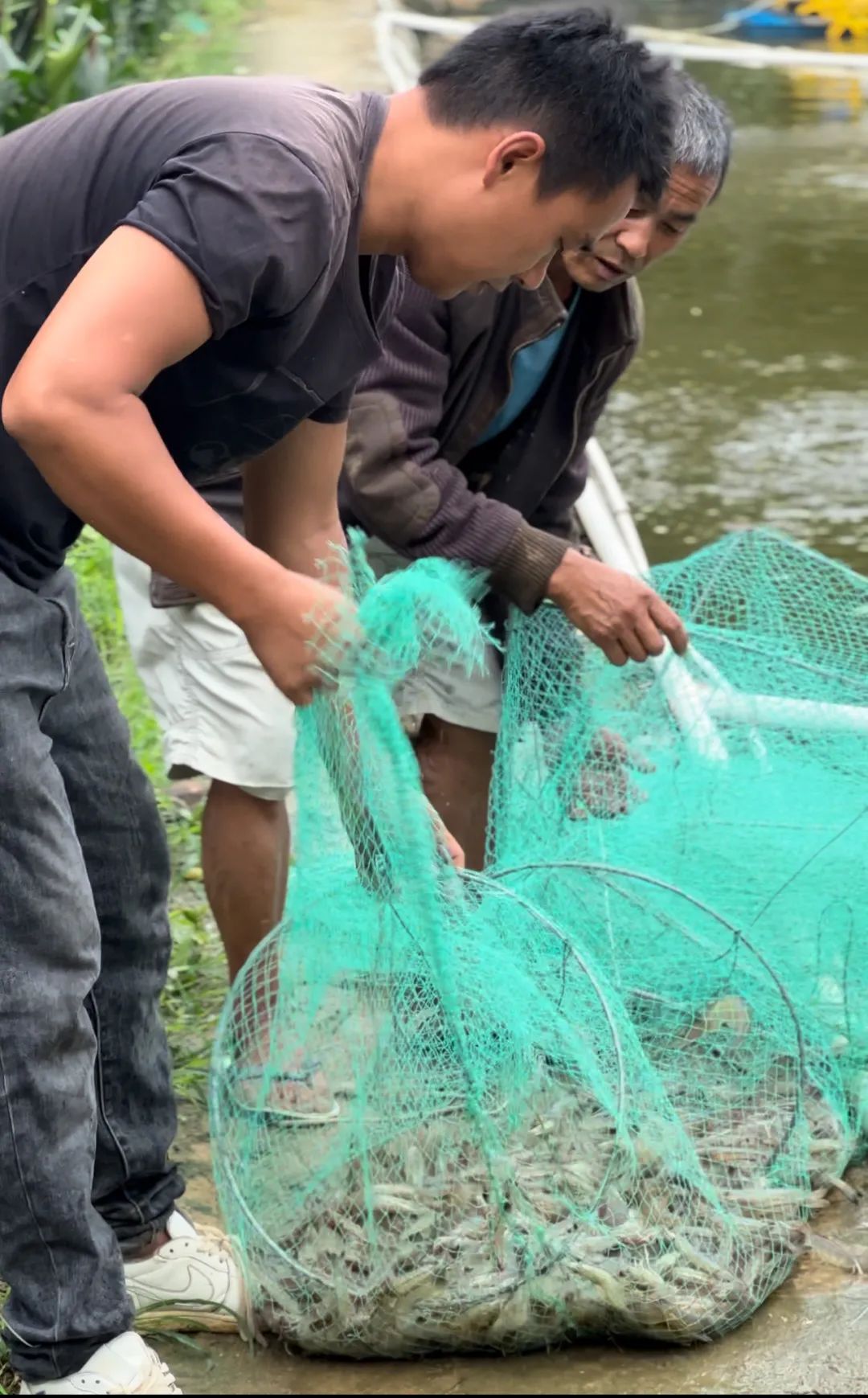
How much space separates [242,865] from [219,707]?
0.93 feet

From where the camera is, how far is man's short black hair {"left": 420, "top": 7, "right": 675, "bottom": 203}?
6.94 feet

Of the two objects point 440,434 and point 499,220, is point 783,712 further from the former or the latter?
point 499,220

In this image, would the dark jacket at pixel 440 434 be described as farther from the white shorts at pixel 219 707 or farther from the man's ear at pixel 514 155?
the man's ear at pixel 514 155

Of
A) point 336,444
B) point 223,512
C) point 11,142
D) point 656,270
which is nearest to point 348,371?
point 336,444

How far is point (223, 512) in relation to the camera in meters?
3.18

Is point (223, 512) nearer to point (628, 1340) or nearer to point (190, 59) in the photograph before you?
point (628, 1340)

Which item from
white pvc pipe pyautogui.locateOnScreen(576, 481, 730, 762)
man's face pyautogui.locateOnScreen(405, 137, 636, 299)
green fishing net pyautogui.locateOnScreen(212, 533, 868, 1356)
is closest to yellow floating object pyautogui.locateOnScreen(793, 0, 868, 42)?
white pvc pipe pyautogui.locateOnScreen(576, 481, 730, 762)

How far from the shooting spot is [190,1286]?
2.62 m

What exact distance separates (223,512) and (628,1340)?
5.00 ft

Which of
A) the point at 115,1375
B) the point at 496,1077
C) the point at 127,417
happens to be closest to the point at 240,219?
the point at 127,417

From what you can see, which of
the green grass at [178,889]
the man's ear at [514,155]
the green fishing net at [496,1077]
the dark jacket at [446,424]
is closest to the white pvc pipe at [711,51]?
the dark jacket at [446,424]

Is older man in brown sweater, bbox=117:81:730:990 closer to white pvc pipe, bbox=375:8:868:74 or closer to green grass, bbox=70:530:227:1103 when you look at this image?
green grass, bbox=70:530:227:1103

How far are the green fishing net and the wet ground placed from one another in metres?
0.05

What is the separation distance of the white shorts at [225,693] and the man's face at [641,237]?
651mm
